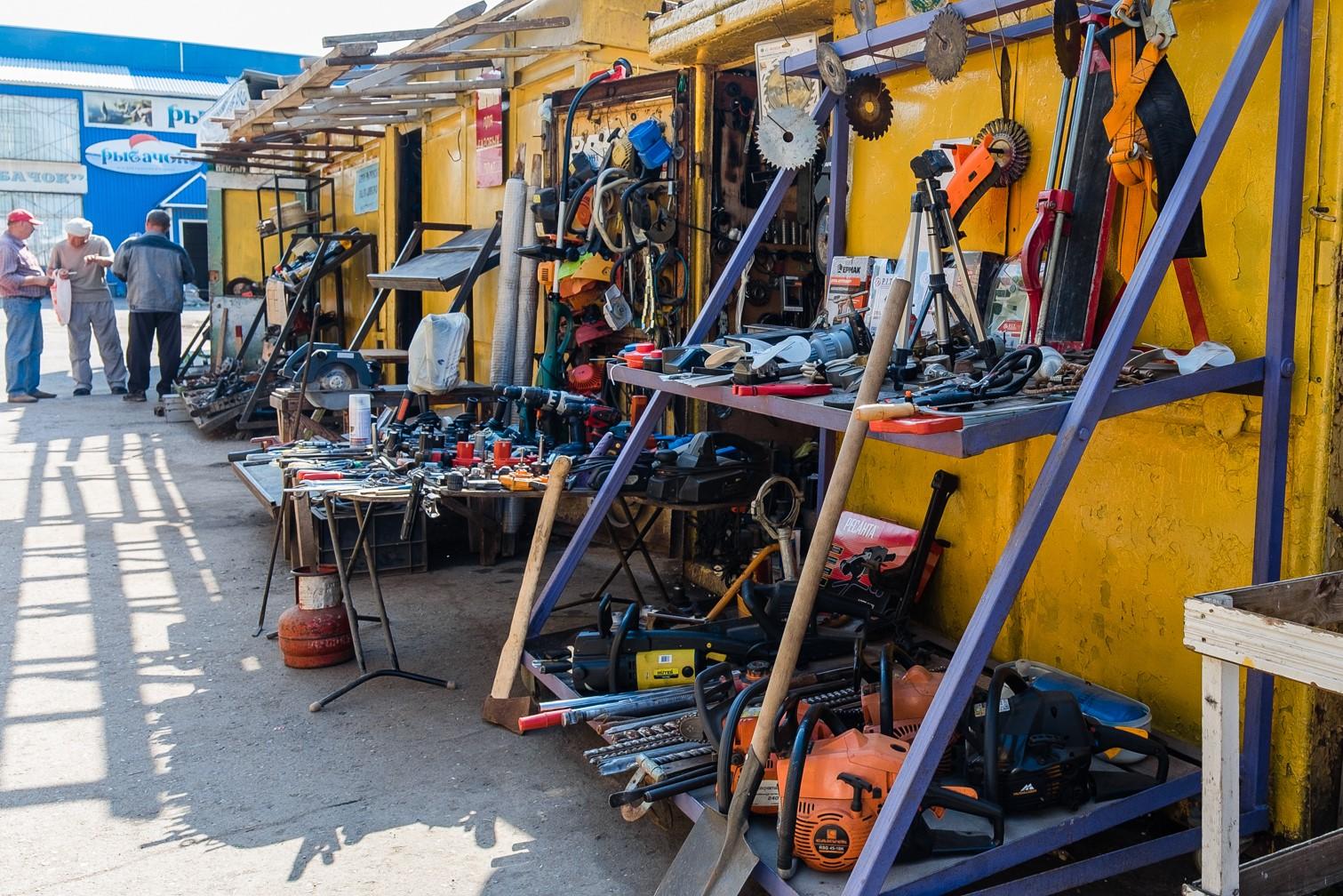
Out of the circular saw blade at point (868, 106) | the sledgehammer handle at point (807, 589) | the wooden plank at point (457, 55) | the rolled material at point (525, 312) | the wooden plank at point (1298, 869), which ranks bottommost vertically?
the wooden plank at point (1298, 869)

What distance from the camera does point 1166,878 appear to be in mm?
3258

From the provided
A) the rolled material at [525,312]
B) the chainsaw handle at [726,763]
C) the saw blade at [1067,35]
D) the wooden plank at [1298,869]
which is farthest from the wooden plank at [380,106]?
the wooden plank at [1298,869]

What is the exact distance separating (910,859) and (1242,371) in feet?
5.36

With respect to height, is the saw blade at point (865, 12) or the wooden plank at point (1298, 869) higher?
the saw blade at point (865, 12)

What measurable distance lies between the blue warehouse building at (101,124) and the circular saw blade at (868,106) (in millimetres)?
29606

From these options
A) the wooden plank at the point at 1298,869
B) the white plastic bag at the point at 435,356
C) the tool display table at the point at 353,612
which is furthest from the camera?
the white plastic bag at the point at 435,356

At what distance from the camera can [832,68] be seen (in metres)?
4.20

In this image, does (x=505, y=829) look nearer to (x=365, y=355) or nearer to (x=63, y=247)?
(x=365, y=355)

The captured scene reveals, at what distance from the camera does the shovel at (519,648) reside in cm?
421

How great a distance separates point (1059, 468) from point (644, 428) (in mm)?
1942

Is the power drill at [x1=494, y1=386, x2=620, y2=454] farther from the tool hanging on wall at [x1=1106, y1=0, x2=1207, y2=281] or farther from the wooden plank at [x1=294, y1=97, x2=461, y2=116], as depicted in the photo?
the wooden plank at [x1=294, y1=97, x2=461, y2=116]

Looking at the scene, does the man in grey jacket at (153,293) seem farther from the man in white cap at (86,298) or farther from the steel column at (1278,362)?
the steel column at (1278,362)

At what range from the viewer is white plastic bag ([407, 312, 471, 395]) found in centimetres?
632

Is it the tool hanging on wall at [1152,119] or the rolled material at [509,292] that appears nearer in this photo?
the tool hanging on wall at [1152,119]
